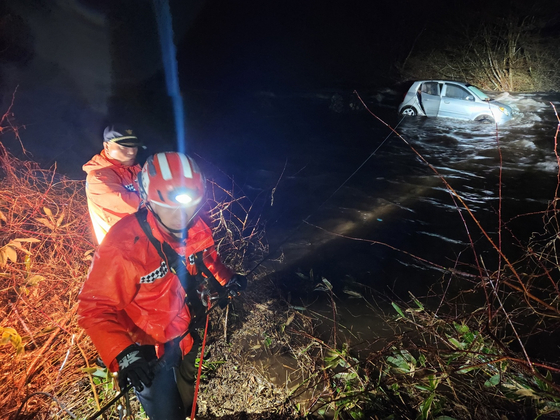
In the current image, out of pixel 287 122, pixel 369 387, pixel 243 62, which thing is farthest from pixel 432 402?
pixel 243 62

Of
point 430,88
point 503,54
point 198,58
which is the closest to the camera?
point 430,88

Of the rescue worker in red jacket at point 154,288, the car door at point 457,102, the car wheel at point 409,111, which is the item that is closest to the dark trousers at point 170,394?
the rescue worker in red jacket at point 154,288

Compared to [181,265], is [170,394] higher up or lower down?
lower down

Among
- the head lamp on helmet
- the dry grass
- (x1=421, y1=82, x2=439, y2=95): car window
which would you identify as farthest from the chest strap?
(x1=421, y1=82, x2=439, y2=95): car window

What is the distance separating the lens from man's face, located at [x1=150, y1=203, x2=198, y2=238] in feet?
6.91

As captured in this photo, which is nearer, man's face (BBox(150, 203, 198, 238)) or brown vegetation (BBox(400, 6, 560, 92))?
man's face (BBox(150, 203, 198, 238))

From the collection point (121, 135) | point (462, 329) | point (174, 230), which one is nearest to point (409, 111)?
point (462, 329)

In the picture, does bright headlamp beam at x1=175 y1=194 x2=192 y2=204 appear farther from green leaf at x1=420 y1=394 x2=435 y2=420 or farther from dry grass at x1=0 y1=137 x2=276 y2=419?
green leaf at x1=420 y1=394 x2=435 y2=420

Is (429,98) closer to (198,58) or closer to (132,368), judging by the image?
(132,368)

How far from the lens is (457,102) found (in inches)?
→ 423

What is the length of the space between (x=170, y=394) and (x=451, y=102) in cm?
1246

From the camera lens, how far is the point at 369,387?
98.5 inches

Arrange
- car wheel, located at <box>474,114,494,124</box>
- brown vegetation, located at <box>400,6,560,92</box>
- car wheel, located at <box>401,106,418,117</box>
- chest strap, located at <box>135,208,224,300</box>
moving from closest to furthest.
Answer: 1. chest strap, located at <box>135,208,224,300</box>
2. car wheel, located at <box>474,114,494,124</box>
3. car wheel, located at <box>401,106,418,117</box>
4. brown vegetation, located at <box>400,6,560,92</box>

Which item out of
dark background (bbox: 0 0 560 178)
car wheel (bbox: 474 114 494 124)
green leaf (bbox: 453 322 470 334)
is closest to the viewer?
green leaf (bbox: 453 322 470 334)
